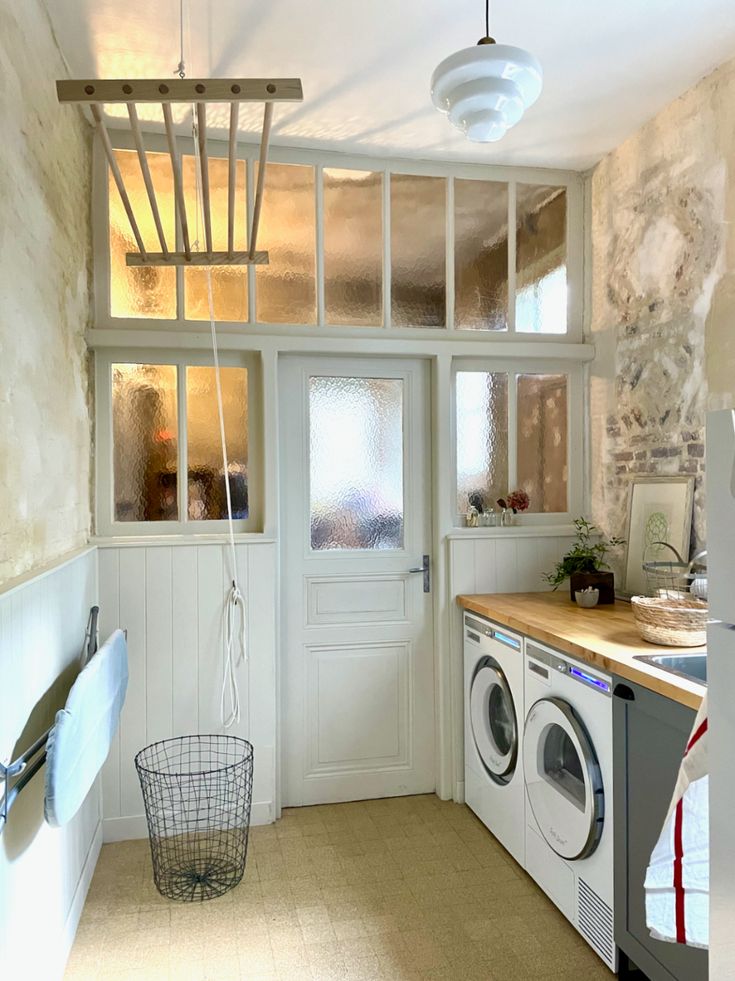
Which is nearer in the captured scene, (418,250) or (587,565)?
(587,565)

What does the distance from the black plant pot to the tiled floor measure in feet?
3.51

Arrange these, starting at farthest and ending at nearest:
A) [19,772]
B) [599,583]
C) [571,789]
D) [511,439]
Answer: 1. [511,439]
2. [599,583]
3. [571,789]
4. [19,772]

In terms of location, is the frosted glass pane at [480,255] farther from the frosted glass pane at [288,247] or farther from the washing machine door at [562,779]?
the washing machine door at [562,779]

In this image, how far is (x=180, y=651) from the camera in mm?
3064

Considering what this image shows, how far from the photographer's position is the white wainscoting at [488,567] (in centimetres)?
331

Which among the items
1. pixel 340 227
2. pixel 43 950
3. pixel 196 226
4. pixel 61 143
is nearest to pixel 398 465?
pixel 340 227

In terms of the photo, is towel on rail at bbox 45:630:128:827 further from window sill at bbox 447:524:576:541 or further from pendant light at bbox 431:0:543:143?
pendant light at bbox 431:0:543:143

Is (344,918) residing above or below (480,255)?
below

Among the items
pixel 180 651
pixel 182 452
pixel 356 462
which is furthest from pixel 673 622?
pixel 182 452

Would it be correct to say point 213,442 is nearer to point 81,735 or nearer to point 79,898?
point 81,735

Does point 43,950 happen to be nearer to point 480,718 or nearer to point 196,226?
point 480,718

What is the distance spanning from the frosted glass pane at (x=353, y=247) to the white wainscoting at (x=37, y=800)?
156 centimetres

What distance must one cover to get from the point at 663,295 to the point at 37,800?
2.74 meters

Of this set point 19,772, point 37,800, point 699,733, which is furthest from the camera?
point 37,800
